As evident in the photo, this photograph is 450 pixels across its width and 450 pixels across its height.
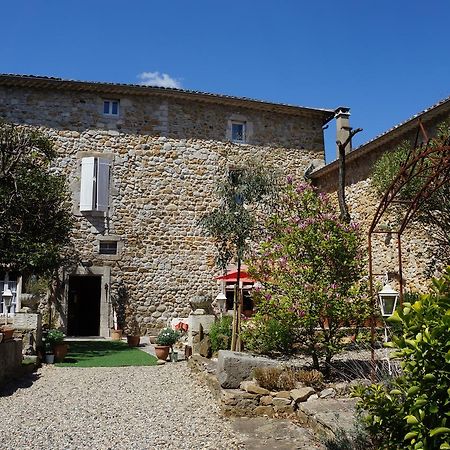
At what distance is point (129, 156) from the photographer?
52.3 feet

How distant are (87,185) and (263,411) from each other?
441 inches

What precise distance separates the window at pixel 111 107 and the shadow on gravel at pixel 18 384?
9.45m

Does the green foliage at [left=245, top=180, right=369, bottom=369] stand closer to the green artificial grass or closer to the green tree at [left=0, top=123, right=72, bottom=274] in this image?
the green artificial grass

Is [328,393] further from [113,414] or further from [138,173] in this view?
[138,173]

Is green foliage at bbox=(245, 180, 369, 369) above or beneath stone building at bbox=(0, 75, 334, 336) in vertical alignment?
beneath

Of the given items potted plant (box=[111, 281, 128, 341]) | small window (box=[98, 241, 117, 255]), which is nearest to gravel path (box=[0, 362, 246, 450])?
potted plant (box=[111, 281, 128, 341])

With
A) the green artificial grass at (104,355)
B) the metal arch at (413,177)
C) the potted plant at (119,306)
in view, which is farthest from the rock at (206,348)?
the potted plant at (119,306)

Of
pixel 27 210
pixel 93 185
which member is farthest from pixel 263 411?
pixel 93 185

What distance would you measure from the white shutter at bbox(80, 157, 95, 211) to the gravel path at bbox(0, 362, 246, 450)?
7218 millimetres

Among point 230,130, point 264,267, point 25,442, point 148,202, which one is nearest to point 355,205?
point 230,130

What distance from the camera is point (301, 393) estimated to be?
18.9 ft

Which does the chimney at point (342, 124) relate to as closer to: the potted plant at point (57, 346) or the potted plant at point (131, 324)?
the potted plant at point (131, 324)

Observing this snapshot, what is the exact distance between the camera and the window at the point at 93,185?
50.4 ft

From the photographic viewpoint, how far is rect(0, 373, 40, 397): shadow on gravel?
24.5 ft
